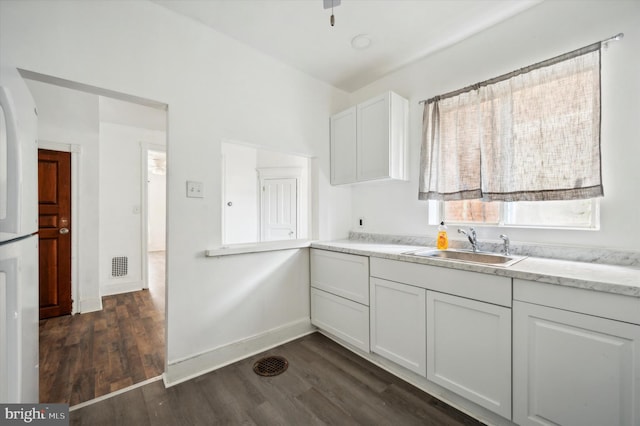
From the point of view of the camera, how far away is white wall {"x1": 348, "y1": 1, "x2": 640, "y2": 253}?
1.48 metres

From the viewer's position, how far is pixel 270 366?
6.71ft

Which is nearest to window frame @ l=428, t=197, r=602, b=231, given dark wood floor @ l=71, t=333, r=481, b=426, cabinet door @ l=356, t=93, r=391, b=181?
cabinet door @ l=356, t=93, r=391, b=181

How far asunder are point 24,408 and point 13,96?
1208mm

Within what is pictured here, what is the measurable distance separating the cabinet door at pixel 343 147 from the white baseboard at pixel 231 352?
4.98 feet

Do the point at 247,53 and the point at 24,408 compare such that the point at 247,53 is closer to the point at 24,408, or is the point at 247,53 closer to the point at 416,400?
the point at 24,408

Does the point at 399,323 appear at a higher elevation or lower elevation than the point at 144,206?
lower

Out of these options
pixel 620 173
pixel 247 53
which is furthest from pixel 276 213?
pixel 620 173

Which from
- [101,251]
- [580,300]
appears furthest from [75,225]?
[580,300]

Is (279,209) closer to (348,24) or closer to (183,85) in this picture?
(183,85)

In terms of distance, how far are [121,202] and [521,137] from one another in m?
4.77

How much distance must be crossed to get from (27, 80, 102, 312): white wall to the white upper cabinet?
3.03 meters

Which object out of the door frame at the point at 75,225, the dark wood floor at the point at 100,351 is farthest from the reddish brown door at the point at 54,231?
the dark wood floor at the point at 100,351

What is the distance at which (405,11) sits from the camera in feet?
6.04

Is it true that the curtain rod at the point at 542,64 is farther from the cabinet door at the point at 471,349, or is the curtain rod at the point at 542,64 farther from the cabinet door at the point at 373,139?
the cabinet door at the point at 471,349
